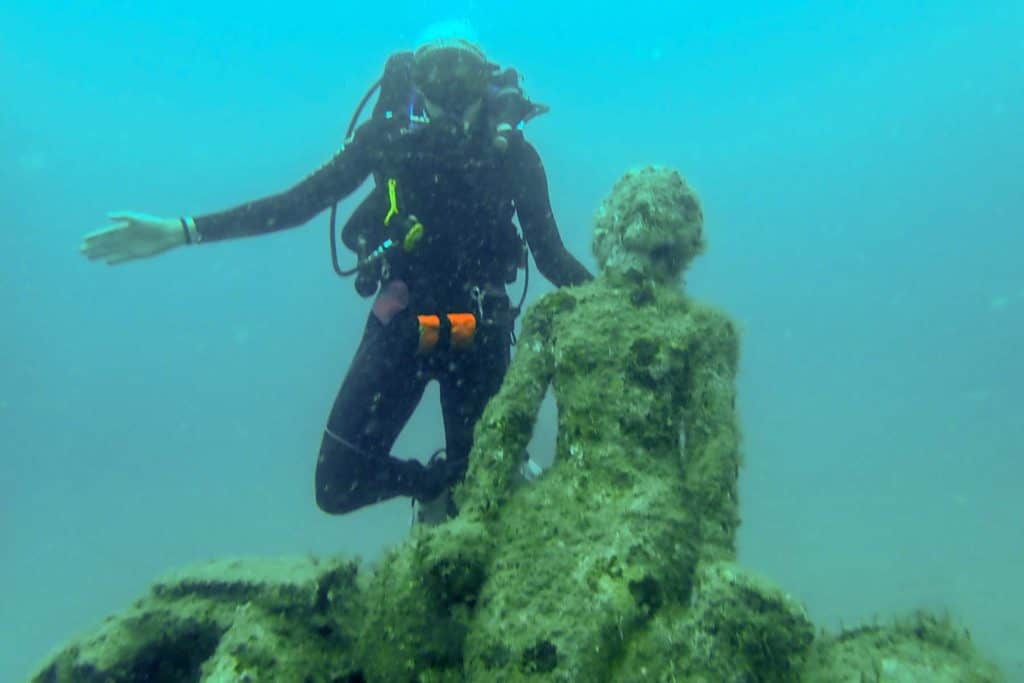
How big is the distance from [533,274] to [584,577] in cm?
4775

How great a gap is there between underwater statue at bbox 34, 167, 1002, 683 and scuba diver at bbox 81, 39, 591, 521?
1356 millimetres

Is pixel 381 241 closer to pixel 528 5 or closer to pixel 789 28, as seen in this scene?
pixel 528 5

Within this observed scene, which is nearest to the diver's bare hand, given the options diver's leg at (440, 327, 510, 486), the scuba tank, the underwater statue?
the scuba tank

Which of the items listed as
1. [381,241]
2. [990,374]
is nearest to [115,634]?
[381,241]

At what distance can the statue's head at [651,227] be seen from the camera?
12.7 ft

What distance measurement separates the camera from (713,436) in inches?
128

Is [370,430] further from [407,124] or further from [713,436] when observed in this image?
[713,436]

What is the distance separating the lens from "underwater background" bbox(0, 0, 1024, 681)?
51.2 metres

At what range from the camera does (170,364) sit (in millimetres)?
101375

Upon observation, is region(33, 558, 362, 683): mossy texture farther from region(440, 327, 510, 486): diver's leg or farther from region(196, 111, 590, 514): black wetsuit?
region(440, 327, 510, 486): diver's leg

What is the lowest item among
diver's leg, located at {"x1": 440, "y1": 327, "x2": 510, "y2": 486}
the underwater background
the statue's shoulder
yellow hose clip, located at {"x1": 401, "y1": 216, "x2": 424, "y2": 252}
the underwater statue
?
the underwater statue

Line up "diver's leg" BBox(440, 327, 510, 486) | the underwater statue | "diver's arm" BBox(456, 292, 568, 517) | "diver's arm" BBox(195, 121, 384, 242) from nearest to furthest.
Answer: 1. the underwater statue
2. "diver's arm" BBox(456, 292, 568, 517)
3. "diver's arm" BBox(195, 121, 384, 242)
4. "diver's leg" BBox(440, 327, 510, 486)

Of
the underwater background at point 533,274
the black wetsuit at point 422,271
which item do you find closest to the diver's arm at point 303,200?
the black wetsuit at point 422,271

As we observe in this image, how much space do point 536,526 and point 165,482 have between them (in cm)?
7573
